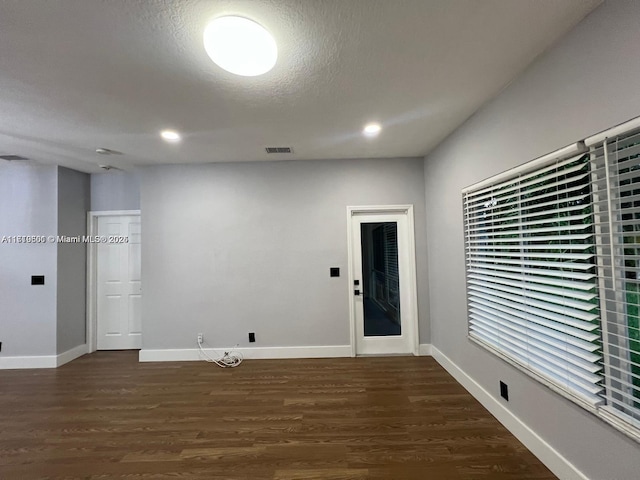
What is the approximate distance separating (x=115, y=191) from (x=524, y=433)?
5.42m

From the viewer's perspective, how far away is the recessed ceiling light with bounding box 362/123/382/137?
105 inches

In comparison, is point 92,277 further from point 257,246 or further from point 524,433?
point 524,433

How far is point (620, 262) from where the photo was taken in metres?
1.36

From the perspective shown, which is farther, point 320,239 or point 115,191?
point 115,191

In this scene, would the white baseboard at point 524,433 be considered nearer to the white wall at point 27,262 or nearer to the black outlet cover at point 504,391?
the black outlet cover at point 504,391

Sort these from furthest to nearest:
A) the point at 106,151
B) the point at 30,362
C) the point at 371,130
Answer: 1. the point at 30,362
2. the point at 106,151
3. the point at 371,130

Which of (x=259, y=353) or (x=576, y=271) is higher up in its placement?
(x=576, y=271)

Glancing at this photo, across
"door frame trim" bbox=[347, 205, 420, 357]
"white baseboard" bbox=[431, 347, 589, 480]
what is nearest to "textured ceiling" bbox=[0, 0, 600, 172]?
"door frame trim" bbox=[347, 205, 420, 357]

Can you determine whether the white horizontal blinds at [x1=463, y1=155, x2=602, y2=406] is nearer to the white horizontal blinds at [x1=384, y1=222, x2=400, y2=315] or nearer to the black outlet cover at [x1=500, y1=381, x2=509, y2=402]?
the black outlet cover at [x1=500, y1=381, x2=509, y2=402]

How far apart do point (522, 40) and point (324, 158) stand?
2.36 metres

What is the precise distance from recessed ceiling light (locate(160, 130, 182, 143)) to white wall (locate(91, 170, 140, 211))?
1.76 meters

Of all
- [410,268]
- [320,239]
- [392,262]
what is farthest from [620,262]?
[320,239]

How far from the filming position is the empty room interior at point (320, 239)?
142 cm

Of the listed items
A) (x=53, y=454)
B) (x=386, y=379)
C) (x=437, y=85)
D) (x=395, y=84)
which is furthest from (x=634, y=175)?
(x=53, y=454)
